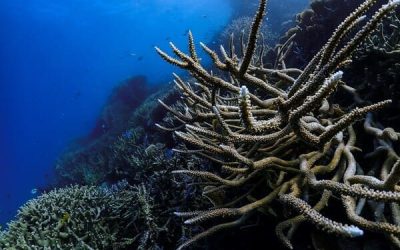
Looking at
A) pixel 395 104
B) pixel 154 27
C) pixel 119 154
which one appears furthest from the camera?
pixel 154 27

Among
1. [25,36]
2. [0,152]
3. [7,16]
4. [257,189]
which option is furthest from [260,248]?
[0,152]

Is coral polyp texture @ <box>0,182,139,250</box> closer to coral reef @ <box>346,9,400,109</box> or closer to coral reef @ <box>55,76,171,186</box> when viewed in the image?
coral reef @ <box>346,9,400,109</box>

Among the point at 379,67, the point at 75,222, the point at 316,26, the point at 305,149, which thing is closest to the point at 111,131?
the point at 75,222

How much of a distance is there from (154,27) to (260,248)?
374 ft

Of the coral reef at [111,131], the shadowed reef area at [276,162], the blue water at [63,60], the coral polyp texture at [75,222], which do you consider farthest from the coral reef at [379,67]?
the blue water at [63,60]

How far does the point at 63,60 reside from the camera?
361ft

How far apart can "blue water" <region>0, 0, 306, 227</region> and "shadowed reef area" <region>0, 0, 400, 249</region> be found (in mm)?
37224

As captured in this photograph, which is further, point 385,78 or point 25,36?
point 25,36

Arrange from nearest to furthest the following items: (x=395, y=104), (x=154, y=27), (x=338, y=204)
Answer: (x=338, y=204) → (x=395, y=104) → (x=154, y=27)

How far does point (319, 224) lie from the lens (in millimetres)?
1293

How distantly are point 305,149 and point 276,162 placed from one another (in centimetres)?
32

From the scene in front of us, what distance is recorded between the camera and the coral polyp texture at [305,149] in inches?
54.6

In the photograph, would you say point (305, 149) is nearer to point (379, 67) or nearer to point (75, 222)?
point (379, 67)

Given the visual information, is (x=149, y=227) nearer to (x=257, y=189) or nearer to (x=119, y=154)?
(x=257, y=189)
